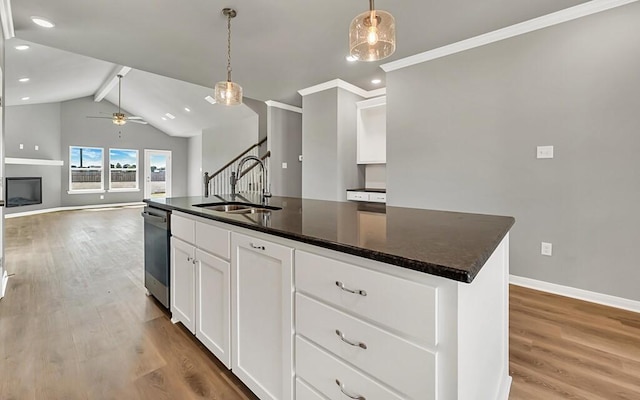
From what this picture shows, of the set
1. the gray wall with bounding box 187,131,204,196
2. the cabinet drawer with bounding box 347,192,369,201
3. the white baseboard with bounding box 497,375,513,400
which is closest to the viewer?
the white baseboard with bounding box 497,375,513,400

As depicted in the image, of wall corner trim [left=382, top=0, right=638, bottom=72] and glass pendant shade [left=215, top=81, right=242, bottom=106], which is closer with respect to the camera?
wall corner trim [left=382, top=0, right=638, bottom=72]

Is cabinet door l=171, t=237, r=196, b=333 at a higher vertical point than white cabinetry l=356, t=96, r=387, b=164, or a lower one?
lower

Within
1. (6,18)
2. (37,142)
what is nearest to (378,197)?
(6,18)

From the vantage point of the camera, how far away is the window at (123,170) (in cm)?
1040

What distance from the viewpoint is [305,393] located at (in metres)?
1.13

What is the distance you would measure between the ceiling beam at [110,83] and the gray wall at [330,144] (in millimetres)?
4730

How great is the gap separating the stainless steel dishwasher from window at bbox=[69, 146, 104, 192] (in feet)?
31.0

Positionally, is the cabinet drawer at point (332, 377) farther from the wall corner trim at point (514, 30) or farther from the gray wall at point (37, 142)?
the gray wall at point (37, 142)

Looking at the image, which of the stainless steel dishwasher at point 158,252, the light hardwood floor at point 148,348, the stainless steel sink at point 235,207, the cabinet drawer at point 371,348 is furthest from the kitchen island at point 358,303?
the stainless steel dishwasher at point 158,252

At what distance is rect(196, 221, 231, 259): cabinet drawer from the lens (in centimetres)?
154

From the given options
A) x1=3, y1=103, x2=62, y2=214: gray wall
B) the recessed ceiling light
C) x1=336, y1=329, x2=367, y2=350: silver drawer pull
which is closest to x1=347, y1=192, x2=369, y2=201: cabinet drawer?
x1=336, y1=329, x2=367, y2=350: silver drawer pull

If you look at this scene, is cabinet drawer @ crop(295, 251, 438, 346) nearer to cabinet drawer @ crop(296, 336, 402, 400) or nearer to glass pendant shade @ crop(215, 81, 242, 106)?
cabinet drawer @ crop(296, 336, 402, 400)

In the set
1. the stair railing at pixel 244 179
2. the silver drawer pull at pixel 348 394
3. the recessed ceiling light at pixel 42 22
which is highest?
the recessed ceiling light at pixel 42 22

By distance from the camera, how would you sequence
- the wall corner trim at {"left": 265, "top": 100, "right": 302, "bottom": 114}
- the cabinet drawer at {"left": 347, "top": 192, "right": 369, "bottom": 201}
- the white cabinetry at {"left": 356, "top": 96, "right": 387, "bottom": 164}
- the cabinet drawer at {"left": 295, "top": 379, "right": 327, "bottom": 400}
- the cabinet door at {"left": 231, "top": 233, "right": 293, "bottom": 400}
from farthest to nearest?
the wall corner trim at {"left": 265, "top": 100, "right": 302, "bottom": 114} → the white cabinetry at {"left": 356, "top": 96, "right": 387, "bottom": 164} → the cabinet drawer at {"left": 347, "top": 192, "right": 369, "bottom": 201} → the cabinet door at {"left": 231, "top": 233, "right": 293, "bottom": 400} → the cabinet drawer at {"left": 295, "top": 379, "right": 327, "bottom": 400}
